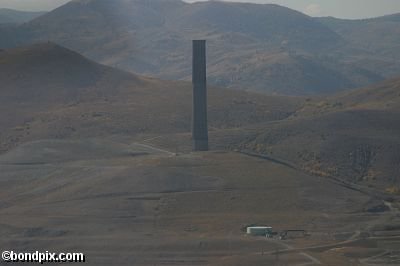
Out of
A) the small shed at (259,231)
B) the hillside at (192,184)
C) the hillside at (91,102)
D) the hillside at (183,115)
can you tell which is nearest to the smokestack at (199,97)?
the hillside at (192,184)

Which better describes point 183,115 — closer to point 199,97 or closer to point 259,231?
point 199,97

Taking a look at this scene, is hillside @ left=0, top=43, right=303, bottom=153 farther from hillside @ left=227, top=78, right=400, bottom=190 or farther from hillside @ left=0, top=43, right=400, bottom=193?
hillside @ left=227, top=78, right=400, bottom=190

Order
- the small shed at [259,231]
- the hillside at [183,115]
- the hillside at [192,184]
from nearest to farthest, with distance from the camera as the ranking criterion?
the hillside at [192,184]
the small shed at [259,231]
the hillside at [183,115]

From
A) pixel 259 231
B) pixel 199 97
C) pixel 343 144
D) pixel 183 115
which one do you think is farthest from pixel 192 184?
pixel 183 115

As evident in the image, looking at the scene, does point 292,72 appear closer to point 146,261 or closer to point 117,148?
point 117,148

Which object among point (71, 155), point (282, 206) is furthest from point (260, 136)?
point (282, 206)

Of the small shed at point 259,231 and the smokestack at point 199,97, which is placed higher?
the smokestack at point 199,97

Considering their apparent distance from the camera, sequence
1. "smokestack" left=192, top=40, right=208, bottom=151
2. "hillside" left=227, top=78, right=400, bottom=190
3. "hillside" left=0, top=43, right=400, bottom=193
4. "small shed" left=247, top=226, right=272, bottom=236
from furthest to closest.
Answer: "hillside" left=0, top=43, right=400, bottom=193 < "smokestack" left=192, top=40, right=208, bottom=151 < "hillside" left=227, top=78, right=400, bottom=190 < "small shed" left=247, top=226, right=272, bottom=236

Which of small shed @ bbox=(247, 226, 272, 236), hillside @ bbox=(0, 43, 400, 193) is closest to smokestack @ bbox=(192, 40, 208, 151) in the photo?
hillside @ bbox=(0, 43, 400, 193)

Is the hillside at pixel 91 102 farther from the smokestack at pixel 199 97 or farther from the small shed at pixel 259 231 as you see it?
the small shed at pixel 259 231
